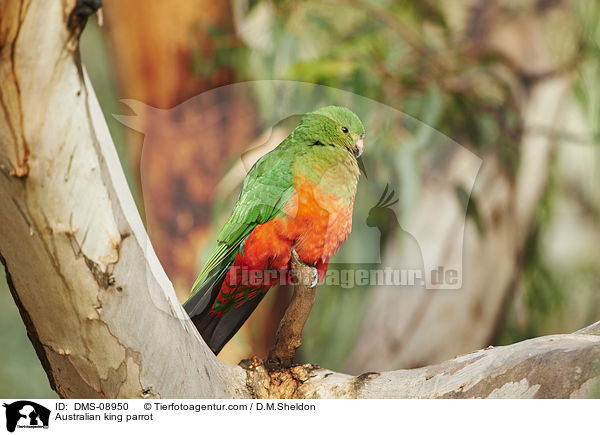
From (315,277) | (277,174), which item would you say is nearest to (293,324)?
(315,277)

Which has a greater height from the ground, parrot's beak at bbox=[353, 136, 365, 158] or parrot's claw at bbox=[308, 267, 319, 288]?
parrot's beak at bbox=[353, 136, 365, 158]

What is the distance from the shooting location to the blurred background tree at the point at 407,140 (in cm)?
72

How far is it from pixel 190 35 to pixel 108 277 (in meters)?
0.43

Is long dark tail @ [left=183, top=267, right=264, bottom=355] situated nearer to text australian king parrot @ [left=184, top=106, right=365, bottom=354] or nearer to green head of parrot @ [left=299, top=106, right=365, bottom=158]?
text australian king parrot @ [left=184, top=106, right=365, bottom=354]

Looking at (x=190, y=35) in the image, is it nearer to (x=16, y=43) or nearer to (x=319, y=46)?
(x=319, y=46)

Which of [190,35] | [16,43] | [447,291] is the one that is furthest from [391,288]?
[16,43]

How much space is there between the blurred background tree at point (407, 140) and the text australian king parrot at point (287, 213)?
0.03 meters

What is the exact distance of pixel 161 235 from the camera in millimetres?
691
